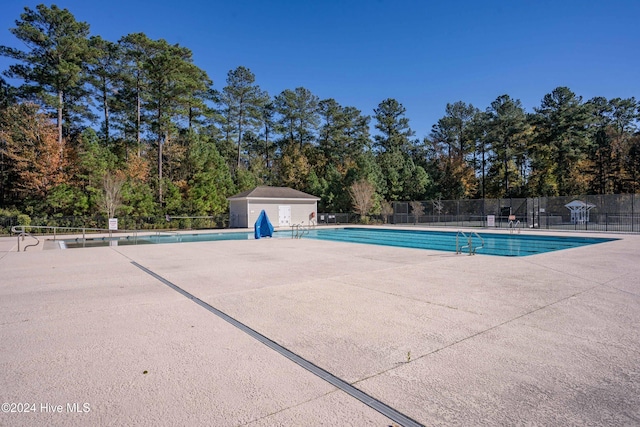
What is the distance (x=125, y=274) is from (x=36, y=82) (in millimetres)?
28361

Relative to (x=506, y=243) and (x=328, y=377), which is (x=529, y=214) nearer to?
(x=506, y=243)

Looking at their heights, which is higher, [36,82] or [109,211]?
[36,82]

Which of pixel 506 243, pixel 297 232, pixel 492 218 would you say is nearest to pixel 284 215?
pixel 297 232

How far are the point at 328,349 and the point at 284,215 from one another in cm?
2734

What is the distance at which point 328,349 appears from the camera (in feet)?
11.7

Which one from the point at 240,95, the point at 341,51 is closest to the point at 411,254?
the point at 341,51

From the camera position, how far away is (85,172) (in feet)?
86.4

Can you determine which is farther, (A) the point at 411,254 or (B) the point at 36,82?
(B) the point at 36,82

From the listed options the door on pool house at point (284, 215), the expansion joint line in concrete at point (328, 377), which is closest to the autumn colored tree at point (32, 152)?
the door on pool house at point (284, 215)

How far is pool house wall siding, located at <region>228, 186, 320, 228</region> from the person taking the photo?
94.5ft

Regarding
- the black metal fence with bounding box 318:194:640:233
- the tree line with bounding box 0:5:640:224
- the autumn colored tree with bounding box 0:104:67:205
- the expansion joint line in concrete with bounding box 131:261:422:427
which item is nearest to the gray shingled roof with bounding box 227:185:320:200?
the tree line with bounding box 0:5:640:224

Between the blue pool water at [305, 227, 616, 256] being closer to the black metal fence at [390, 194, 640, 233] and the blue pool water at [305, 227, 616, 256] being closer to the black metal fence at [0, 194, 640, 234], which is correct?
the black metal fence at [0, 194, 640, 234]

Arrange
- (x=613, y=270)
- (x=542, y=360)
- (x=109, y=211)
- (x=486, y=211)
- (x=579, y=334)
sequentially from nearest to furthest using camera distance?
1. (x=542, y=360)
2. (x=579, y=334)
3. (x=613, y=270)
4. (x=109, y=211)
5. (x=486, y=211)

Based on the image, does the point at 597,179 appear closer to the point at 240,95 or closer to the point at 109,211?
the point at 240,95
